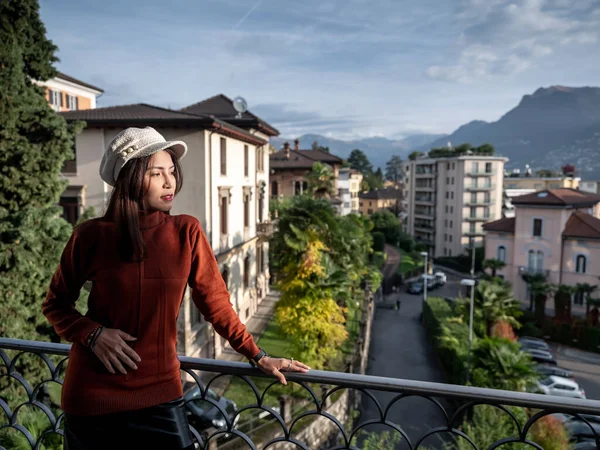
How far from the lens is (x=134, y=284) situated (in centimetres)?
199

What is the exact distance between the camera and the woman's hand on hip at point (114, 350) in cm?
197

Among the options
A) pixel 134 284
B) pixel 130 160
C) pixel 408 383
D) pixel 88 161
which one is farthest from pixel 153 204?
pixel 88 161

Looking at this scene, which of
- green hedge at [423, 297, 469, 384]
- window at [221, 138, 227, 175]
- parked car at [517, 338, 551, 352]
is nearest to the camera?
window at [221, 138, 227, 175]

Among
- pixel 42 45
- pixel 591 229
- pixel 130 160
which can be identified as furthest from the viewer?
pixel 591 229

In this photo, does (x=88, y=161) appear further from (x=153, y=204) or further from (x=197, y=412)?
(x=153, y=204)

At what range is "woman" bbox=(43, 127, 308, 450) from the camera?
6.58 ft

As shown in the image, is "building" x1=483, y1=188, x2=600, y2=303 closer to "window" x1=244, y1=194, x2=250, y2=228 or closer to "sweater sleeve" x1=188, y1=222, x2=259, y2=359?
"window" x1=244, y1=194, x2=250, y2=228

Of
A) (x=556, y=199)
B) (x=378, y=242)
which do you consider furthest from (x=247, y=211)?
(x=378, y=242)

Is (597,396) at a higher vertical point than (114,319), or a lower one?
lower

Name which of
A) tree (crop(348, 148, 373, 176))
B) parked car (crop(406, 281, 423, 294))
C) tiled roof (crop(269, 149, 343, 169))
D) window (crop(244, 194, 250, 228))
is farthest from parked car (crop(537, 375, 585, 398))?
tree (crop(348, 148, 373, 176))

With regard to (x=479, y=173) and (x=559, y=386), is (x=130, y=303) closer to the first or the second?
(x=559, y=386)

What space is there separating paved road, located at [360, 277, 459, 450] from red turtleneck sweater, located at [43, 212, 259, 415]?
11.7 meters

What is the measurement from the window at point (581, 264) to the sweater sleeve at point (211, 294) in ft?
126

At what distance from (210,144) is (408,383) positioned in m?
14.8
